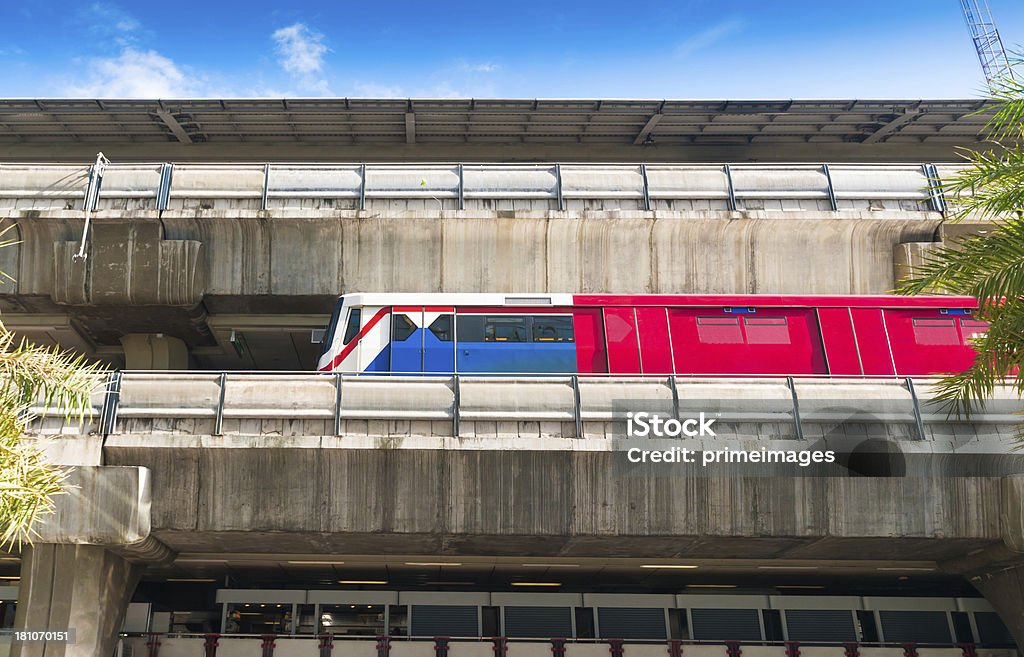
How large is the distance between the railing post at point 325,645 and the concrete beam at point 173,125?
51.0 ft

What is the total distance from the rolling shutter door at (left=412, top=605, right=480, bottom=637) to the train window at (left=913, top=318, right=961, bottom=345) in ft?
38.0

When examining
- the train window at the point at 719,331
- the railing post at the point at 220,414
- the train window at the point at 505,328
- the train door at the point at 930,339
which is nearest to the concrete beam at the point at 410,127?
the train window at the point at 505,328

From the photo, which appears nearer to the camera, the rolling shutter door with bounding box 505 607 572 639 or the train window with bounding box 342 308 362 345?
the train window with bounding box 342 308 362 345

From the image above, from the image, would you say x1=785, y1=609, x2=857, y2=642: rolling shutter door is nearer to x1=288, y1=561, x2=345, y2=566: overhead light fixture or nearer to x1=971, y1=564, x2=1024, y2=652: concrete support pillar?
x1=971, y1=564, x2=1024, y2=652: concrete support pillar

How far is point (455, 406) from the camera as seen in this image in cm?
1371

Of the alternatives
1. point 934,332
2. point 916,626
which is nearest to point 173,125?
point 934,332

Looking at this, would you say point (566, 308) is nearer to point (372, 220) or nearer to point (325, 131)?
point (372, 220)

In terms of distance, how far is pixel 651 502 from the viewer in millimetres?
13594

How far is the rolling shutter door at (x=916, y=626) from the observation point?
17922 millimetres

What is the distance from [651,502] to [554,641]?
4911 millimetres

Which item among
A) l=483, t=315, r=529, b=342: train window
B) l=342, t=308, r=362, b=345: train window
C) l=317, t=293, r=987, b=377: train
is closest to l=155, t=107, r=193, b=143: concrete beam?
l=317, t=293, r=987, b=377: train

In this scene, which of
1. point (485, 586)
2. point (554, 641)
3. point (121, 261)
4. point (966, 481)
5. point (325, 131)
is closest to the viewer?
point (966, 481)

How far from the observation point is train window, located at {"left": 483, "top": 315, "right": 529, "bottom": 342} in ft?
54.1

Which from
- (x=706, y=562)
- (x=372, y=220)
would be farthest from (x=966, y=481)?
(x=372, y=220)
